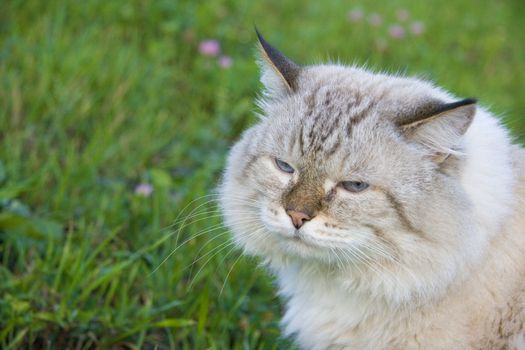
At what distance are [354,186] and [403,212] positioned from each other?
0.22 metres

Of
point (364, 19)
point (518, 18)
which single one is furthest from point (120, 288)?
point (518, 18)

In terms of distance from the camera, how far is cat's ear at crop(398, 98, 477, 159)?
8.67 feet

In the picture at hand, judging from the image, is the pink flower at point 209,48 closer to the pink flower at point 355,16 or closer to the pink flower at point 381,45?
the pink flower at point 381,45

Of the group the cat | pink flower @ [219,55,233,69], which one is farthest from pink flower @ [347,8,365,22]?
the cat

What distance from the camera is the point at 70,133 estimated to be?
4.91m

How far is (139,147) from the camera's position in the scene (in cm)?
488

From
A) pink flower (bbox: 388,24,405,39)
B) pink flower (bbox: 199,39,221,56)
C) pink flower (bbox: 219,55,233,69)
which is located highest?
pink flower (bbox: 388,24,405,39)

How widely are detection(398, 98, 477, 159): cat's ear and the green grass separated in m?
1.14

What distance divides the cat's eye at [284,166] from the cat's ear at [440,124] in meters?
0.49

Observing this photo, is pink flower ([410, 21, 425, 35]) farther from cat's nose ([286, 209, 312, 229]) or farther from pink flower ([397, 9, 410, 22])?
cat's nose ([286, 209, 312, 229])

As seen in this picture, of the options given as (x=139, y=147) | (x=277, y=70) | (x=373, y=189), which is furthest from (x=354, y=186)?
(x=139, y=147)

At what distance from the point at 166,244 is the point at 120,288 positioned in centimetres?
42

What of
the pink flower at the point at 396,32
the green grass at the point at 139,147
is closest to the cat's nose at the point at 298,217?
the green grass at the point at 139,147

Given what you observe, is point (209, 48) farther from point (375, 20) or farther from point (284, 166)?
point (284, 166)
